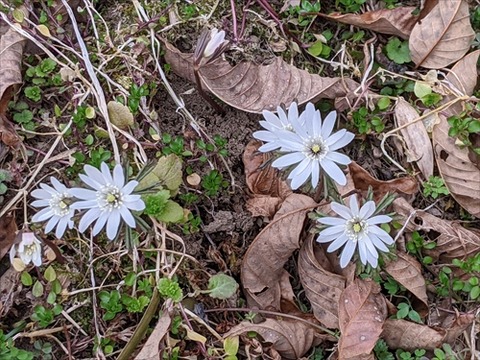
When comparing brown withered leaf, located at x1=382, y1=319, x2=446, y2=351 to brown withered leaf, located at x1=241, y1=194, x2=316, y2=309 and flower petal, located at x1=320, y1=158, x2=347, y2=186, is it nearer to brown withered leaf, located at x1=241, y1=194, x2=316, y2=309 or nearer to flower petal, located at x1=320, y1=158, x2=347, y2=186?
brown withered leaf, located at x1=241, y1=194, x2=316, y2=309

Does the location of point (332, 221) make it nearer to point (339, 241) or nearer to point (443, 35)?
point (339, 241)

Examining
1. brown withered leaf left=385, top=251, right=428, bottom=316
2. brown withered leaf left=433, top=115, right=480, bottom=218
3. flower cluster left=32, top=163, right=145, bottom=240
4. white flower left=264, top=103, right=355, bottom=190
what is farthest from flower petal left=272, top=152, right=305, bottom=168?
brown withered leaf left=433, top=115, right=480, bottom=218

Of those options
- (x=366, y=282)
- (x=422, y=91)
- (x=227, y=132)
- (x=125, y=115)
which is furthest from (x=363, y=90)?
(x=125, y=115)

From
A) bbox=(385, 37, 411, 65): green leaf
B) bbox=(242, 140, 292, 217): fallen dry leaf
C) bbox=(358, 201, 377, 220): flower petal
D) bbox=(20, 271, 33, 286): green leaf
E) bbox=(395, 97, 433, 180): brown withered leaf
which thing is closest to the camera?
bbox=(358, 201, 377, 220): flower petal

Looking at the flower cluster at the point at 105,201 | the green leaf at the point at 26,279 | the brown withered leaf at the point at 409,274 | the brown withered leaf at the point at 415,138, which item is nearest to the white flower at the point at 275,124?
the flower cluster at the point at 105,201

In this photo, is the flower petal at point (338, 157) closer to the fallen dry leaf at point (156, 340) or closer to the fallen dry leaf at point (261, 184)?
the fallen dry leaf at point (261, 184)

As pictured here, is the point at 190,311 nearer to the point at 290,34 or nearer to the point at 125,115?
the point at 125,115

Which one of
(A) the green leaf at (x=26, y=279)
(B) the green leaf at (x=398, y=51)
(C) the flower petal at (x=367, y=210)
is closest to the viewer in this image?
(C) the flower petal at (x=367, y=210)
